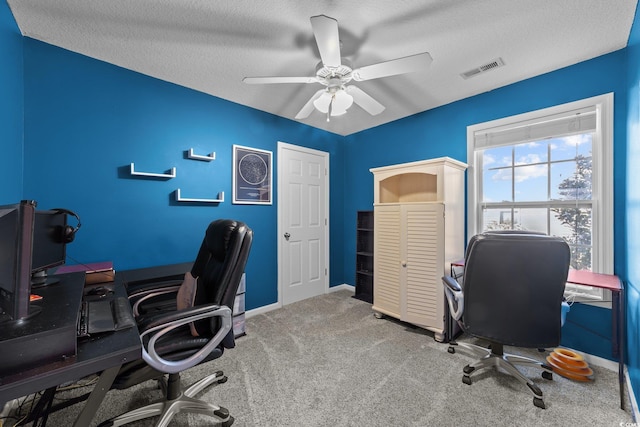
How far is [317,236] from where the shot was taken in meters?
3.79

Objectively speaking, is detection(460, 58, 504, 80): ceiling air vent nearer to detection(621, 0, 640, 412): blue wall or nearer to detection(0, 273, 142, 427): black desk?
detection(621, 0, 640, 412): blue wall

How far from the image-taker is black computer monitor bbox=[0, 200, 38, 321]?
0.77 metres

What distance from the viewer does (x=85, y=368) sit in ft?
2.54

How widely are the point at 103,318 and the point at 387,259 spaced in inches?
98.2

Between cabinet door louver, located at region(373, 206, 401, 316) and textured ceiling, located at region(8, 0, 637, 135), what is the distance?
1400 mm

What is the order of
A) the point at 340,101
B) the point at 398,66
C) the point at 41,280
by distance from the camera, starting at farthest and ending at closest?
the point at 340,101
the point at 398,66
the point at 41,280

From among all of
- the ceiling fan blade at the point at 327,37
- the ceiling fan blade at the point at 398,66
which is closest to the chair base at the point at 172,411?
the ceiling fan blade at the point at 327,37

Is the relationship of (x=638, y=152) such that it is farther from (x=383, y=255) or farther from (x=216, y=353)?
(x=216, y=353)

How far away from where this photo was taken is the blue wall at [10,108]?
5.01 ft

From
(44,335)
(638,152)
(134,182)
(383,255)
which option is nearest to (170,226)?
(134,182)

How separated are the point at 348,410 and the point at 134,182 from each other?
8.27 feet

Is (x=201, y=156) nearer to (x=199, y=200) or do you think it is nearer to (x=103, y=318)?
(x=199, y=200)

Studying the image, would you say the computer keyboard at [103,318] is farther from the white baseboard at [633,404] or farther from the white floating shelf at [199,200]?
the white baseboard at [633,404]

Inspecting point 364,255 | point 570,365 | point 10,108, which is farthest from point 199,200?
point 570,365
